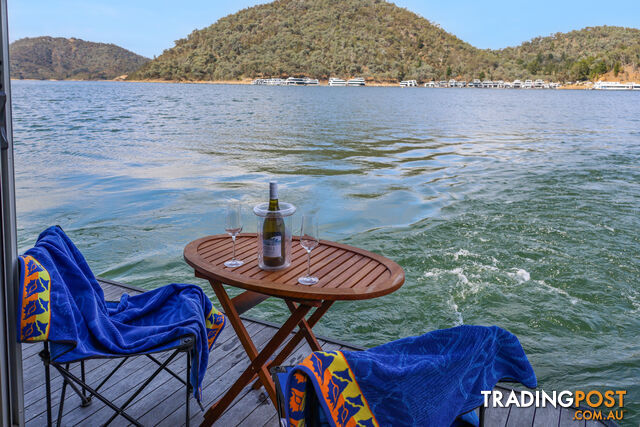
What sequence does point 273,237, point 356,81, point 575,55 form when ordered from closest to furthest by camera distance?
point 273,237 → point 356,81 → point 575,55

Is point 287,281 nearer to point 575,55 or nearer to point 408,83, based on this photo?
point 408,83

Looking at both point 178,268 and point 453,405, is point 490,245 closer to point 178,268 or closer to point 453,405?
point 178,268

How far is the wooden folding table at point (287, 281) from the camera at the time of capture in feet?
5.72

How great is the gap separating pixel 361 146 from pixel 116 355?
48.2 ft

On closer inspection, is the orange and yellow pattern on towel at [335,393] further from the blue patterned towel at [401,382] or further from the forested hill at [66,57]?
the forested hill at [66,57]

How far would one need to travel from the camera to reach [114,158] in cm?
1288

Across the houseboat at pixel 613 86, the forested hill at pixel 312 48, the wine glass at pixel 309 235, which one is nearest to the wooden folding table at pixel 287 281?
the wine glass at pixel 309 235

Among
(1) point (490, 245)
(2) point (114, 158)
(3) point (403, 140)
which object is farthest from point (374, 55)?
(1) point (490, 245)

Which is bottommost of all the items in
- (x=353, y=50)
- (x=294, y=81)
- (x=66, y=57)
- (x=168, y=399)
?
(x=294, y=81)

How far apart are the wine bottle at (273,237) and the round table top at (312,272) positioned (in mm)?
48

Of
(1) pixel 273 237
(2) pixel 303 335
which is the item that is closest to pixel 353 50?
(2) pixel 303 335

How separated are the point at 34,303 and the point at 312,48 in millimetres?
93378

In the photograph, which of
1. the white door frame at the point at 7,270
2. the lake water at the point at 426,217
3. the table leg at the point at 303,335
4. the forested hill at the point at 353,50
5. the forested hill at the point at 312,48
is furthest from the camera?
the forested hill at the point at 353,50

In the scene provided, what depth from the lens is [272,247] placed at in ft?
6.29
